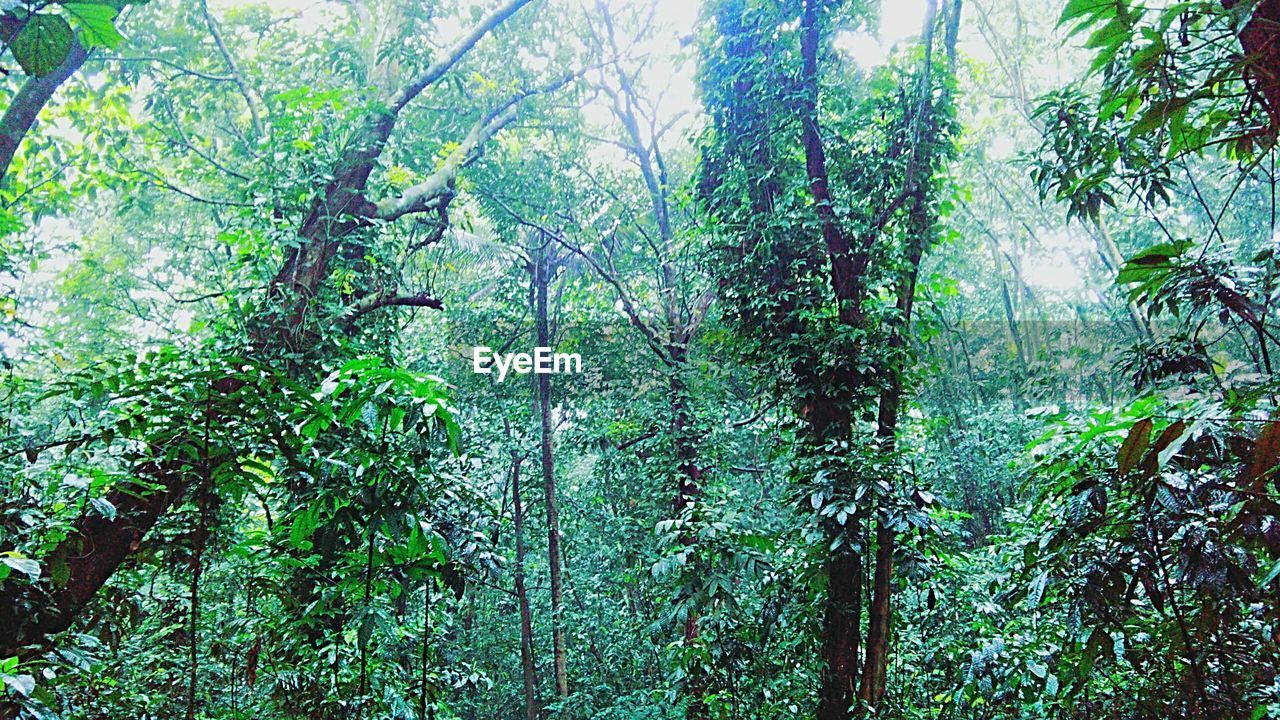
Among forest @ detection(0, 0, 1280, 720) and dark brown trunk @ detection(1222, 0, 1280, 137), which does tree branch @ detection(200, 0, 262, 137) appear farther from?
dark brown trunk @ detection(1222, 0, 1280, 137)

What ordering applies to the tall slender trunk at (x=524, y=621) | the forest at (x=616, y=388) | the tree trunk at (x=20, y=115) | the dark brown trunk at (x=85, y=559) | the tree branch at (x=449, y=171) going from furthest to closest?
1. the tall slender trunk at (x=524, y=621)
2. the tree branch at (x=449, y=171)
3. the tree trunk at (x=20, y=115)
4. the dark brown trunk at (x=85, y=559)
5. the forest at (x=616, y=388)

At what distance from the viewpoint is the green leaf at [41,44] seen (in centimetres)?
59

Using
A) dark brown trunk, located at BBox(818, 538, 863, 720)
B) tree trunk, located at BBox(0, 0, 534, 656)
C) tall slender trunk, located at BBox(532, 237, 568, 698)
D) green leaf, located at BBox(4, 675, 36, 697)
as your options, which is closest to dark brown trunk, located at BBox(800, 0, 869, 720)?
dark brown trunk, located at BBox(818, 538, 863, 720)

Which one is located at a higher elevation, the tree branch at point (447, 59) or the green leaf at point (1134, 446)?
the tree branch at point (447, 59)

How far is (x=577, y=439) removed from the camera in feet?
15.6

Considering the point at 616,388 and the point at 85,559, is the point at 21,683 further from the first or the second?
the point at 616,388

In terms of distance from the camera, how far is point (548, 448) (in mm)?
4566

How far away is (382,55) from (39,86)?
1.90m

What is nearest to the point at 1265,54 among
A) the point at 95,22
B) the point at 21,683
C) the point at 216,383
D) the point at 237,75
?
the point at 95,22

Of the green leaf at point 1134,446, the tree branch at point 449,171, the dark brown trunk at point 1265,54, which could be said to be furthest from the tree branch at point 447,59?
the green leaf at point 1134,446

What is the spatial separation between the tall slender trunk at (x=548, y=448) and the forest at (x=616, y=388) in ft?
0.11

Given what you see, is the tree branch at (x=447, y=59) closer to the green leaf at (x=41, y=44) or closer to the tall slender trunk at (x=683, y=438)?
the tall slender trunk at (x=683, y=438)

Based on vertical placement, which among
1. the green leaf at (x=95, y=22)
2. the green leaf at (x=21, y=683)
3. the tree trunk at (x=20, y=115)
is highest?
the tree trunk at (x=20, y=115)

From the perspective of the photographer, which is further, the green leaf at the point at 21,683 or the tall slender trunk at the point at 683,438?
the tall slender trunk at the point at 683,438
